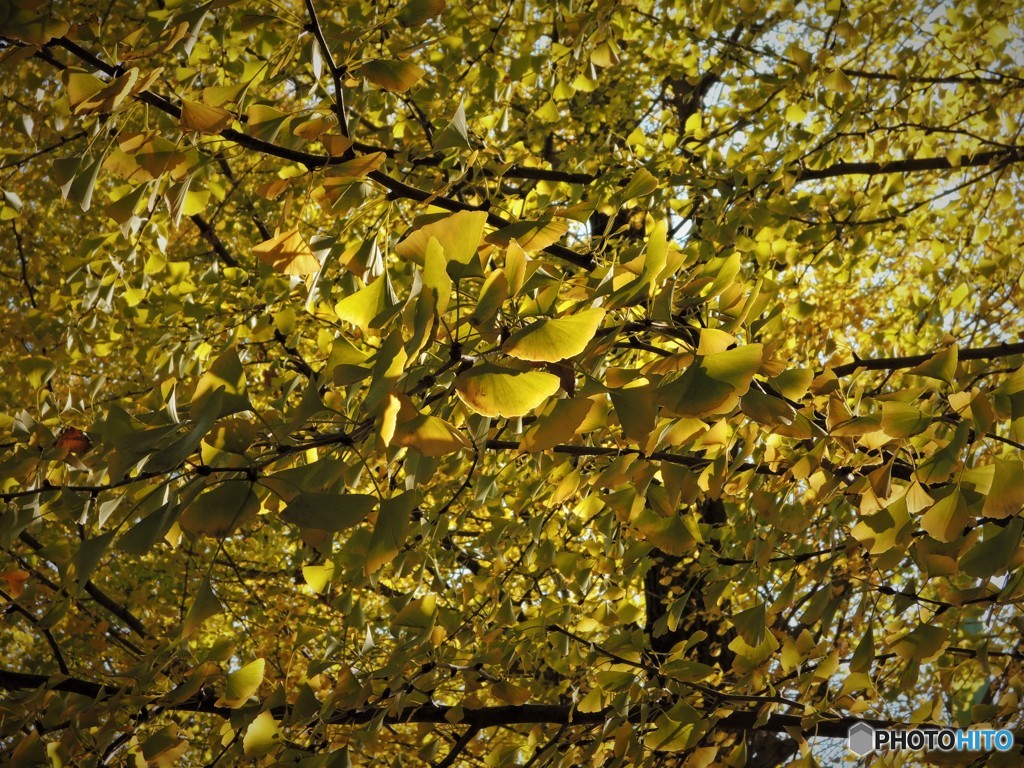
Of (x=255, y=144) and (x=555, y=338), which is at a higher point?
(x=255, y=144)

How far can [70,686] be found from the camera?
6.08 ft

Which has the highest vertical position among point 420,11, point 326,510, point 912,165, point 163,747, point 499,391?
point 912,165

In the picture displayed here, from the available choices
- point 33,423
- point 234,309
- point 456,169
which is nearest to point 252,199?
point 234,309

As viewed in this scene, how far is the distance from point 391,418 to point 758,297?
1.97 feet

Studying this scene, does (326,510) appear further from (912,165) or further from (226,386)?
(912,165)

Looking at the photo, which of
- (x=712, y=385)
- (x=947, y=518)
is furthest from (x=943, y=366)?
(x=712, y=385)

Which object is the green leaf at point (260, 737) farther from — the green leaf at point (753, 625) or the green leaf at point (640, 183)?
the green leaf at point (640, 183)

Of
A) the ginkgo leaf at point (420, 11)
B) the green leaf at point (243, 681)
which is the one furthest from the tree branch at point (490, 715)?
the ginkgo leaf at point (420, 11)

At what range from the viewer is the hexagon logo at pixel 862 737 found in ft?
6.08

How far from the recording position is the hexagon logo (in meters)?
1.85

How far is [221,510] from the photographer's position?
0.79 m

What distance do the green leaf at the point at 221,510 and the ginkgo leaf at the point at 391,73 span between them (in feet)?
2.04

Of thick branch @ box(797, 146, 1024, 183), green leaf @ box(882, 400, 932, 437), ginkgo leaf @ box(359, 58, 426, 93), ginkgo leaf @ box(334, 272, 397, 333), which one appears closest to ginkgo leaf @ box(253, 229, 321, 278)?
ginkgo leaf @ box(359, 58, 426, 93)

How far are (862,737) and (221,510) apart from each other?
1705 mm
